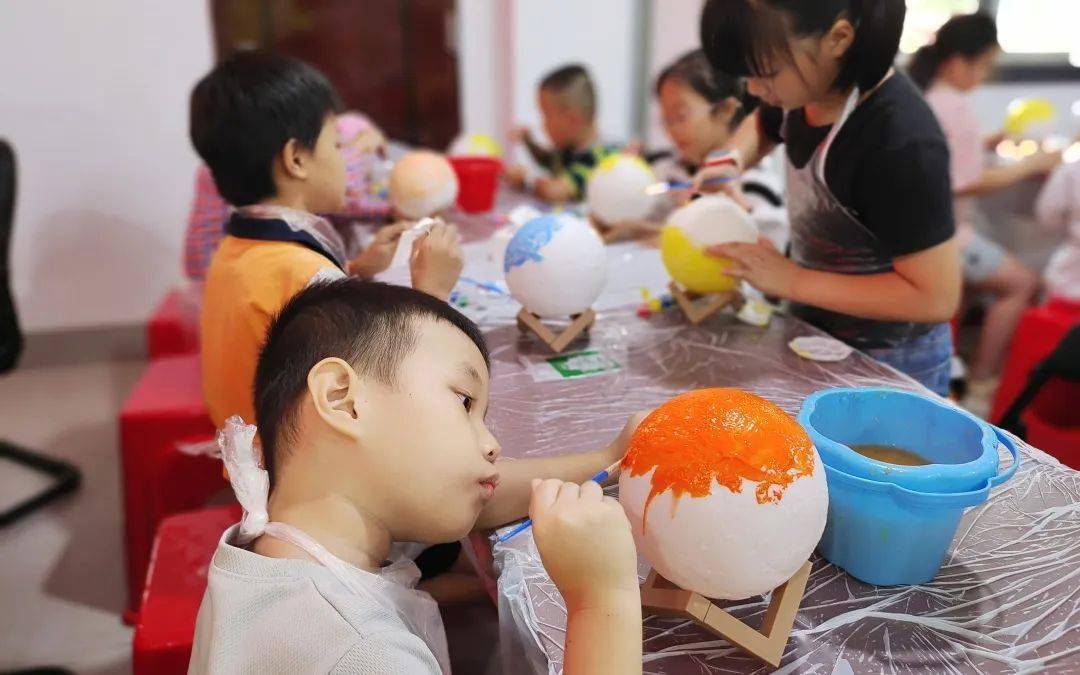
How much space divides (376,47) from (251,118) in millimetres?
3139

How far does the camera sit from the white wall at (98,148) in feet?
10.6

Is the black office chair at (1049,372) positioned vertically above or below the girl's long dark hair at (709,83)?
below

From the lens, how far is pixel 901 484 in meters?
0.75

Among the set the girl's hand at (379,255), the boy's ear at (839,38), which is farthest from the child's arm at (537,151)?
the boy's ear at (839,38)

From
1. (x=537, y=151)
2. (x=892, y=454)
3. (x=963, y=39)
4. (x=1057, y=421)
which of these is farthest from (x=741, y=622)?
(x=963, y=39)

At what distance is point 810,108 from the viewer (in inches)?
58.2

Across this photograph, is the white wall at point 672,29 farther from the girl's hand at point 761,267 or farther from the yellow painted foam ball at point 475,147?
the girl's hand at point 761,267

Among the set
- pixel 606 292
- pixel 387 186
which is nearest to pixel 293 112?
pixel 606 292

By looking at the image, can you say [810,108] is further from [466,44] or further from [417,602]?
[466,44]

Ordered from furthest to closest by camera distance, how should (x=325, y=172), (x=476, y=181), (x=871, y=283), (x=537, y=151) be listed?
(x=537, y=151), (x=476, y=181), (x=325, y=172), (x=871, y=283)

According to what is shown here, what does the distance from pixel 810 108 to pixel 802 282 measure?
329mm

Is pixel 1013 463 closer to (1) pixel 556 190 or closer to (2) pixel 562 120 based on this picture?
(1) pixel 556 190

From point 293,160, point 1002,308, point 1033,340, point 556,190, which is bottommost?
point 1002,308

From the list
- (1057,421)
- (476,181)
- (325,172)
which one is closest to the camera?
(325,172)
